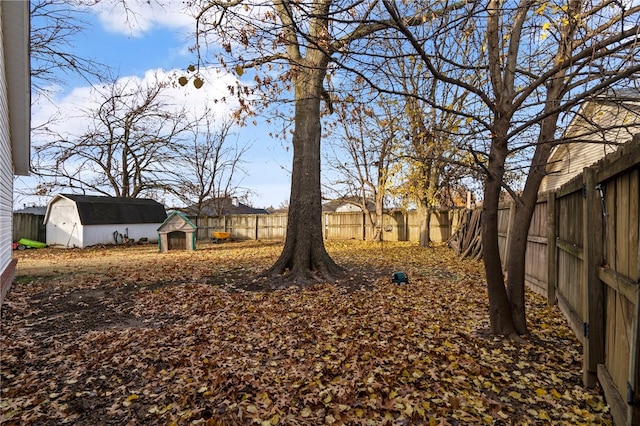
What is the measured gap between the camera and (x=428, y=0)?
4551 millimetres

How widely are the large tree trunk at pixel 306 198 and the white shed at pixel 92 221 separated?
15145mm

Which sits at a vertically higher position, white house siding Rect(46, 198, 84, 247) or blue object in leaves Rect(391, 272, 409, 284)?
white house siding Rect(46, 198, 84, 247)

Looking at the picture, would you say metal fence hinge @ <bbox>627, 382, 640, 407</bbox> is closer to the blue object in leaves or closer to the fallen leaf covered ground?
the fallen leaf covered ground

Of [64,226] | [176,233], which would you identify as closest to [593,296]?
[176,233]

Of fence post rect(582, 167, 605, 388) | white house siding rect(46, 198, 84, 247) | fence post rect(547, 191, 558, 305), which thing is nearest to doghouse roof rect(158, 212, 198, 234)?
white house siding rect(46, 198, 84, 247)

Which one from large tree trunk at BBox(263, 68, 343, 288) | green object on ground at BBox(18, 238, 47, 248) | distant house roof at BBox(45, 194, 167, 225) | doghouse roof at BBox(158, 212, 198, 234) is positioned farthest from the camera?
distant house roof at BBox(45, 194, 167, 225)

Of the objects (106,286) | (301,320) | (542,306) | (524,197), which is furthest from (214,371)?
(106,286)

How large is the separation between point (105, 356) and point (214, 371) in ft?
4.85

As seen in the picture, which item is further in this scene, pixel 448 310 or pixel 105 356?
pixel 448 310

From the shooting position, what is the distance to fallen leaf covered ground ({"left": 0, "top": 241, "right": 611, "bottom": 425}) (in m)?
2.84

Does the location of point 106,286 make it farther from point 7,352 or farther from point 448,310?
point 448,310

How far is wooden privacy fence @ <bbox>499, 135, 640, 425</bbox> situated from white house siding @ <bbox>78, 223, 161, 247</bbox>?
811 inches

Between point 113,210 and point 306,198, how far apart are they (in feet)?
54.6

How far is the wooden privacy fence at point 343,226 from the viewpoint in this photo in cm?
1861
